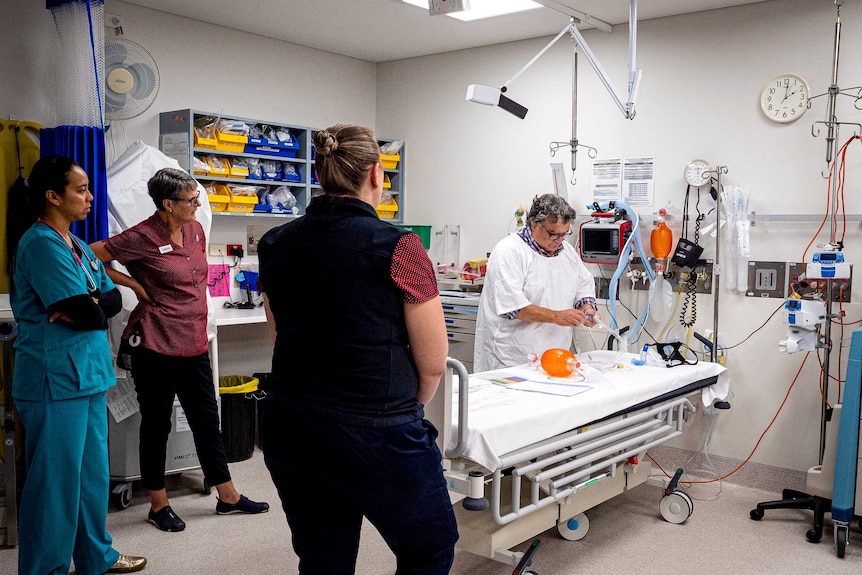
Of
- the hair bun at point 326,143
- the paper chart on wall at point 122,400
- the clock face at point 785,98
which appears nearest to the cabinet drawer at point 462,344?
the paper chart on wall at point 122,400

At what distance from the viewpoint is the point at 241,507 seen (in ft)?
12.1

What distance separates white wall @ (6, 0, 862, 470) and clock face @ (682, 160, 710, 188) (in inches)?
2.9

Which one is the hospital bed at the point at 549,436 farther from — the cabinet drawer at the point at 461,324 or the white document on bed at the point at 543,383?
the cabinet drawer at the point at 461,324

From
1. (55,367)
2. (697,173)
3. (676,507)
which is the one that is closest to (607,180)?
(697,173)

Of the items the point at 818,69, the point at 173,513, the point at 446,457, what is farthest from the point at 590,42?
the point at 173,513

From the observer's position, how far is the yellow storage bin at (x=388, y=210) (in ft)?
18.6

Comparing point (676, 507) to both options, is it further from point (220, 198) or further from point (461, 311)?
point (220, 198)

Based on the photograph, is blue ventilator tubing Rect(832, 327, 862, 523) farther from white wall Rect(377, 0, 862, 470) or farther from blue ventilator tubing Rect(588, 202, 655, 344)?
blue ventilator tubing Rect(588, 202, 655, 344)

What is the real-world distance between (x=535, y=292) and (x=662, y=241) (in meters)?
1.00

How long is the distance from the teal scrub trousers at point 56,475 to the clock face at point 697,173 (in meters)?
3.21

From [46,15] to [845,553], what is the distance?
481cm

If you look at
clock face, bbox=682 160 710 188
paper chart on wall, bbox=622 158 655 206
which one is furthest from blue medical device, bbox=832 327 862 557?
paper chart on wall, bbox=622 158 655 206

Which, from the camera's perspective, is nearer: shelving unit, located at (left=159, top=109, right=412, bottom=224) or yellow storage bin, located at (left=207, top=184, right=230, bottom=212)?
shelving unit, located at (left=159, top=109, right=412, bottom=224)

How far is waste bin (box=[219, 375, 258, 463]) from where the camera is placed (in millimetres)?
4414
